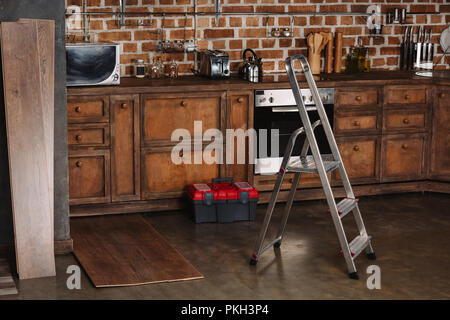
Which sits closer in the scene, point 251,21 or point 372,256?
point 372,256

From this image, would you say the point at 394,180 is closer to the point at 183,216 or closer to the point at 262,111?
the point at 262,111

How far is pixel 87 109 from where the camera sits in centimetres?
545

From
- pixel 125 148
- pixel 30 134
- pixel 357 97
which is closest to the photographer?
pixel 30 134

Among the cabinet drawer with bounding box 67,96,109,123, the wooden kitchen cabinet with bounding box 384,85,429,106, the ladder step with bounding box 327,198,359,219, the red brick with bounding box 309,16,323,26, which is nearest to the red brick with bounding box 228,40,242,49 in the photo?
the red brick with bounding box 309,16,323,26

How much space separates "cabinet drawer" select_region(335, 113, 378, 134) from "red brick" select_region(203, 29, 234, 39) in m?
1.18

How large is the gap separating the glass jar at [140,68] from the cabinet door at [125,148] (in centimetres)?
59

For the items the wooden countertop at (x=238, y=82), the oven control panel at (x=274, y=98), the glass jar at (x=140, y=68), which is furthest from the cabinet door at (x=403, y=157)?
the glass jar at (x=140, y=68)

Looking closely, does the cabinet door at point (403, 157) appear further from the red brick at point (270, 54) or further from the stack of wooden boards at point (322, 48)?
the red brick at point (270, 54)

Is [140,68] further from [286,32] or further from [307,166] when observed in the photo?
[307,166]

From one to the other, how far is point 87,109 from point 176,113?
65 cm

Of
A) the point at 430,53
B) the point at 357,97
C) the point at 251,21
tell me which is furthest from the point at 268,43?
the point at 430,53

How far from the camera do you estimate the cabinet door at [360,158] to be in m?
6.08
